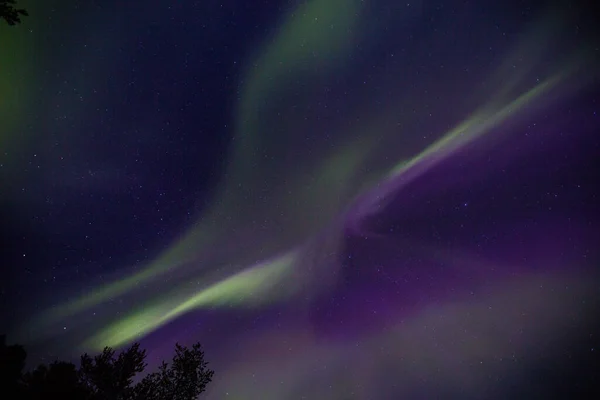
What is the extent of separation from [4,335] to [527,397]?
10367 inches

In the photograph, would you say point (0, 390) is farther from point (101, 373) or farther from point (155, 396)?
point (155, 396)

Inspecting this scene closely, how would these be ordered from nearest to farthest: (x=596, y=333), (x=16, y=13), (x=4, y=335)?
(x=16, y=13), (x=4, y=335), (x=596, y=333)

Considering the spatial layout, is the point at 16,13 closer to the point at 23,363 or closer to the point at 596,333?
the point at 23,363

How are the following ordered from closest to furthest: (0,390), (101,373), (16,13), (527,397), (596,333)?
1. (16,13)
2. (0,390)
3. (101,373)
4. (596,333)
5. (527,397)

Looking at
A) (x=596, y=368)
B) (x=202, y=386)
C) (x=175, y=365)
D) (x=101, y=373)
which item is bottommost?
(x=596, y=368)

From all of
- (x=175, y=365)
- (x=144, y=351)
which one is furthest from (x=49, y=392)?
(x=175, y=365)

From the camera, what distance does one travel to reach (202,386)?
21312 mm

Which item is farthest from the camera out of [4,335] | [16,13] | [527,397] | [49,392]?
[527,397]

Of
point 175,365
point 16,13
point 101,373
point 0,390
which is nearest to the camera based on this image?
point 16,13

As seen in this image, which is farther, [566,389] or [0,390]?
[566,389]

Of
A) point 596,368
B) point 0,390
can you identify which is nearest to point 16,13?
point 0,390

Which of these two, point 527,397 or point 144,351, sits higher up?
point 144,351

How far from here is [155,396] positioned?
1975 centimetres

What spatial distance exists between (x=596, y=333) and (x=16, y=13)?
263130 mm
